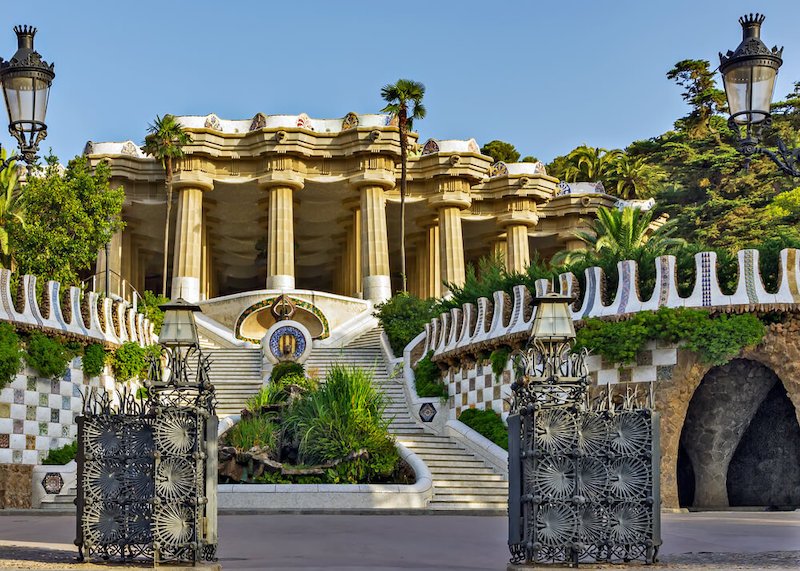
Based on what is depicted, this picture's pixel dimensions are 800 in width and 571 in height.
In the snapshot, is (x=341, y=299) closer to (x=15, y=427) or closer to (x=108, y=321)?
(x=108, y=321)

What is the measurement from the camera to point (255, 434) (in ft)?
79.6

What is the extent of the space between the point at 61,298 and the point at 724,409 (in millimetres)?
15565

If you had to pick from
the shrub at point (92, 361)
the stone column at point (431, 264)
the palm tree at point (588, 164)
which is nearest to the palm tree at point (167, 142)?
the stone column at point (431, 264)

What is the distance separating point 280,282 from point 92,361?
72.1ft

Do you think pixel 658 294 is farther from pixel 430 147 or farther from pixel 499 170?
pixel 499 170

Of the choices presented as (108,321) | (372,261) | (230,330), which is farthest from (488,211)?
(108,321)

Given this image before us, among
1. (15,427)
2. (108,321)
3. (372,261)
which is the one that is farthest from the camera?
(372,261)

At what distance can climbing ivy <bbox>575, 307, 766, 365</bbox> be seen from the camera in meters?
23.3

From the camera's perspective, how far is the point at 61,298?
1085 inches

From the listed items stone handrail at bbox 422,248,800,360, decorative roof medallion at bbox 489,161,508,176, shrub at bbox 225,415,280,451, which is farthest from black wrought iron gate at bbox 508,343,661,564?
decorative roof medallion at bbox 489,161,508,176

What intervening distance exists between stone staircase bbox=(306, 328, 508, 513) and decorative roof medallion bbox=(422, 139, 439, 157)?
62.7 ft

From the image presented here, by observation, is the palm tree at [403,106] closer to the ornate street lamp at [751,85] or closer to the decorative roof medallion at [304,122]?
the decorative roof medallion at [304,122]

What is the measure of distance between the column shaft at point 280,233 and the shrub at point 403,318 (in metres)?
8.74

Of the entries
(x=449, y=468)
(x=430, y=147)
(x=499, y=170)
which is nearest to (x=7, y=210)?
(x=430, y=147)
